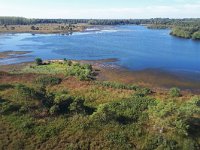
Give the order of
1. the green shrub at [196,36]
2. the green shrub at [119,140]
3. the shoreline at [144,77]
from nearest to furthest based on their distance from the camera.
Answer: the green shrub at [119,140] → the shoreline at [144,77] → the green shrub at [196,36]

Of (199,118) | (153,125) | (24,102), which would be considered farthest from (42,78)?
(199,118)

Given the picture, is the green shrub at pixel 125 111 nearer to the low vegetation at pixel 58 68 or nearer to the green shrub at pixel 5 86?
the green shrub at pixel 5 86

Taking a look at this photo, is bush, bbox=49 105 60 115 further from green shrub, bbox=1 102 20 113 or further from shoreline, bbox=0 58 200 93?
shoreline, bbox=0 58 200 93

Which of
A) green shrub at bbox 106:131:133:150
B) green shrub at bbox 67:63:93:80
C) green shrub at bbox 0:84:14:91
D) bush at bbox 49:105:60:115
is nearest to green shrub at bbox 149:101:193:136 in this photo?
green shrub at bbox 106:131:133:150

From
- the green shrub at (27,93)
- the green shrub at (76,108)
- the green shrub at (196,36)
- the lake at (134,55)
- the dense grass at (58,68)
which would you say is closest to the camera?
the green shrub at (76,108)

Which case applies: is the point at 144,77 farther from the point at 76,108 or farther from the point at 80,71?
the point at 76,108

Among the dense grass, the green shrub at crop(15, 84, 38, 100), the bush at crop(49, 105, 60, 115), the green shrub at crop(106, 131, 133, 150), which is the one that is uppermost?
the green shrub at crop(15, 84, 38, 100)

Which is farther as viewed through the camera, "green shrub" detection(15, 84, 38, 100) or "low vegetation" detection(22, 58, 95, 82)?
"low vegetation" detection(22, 58, 95, 82)

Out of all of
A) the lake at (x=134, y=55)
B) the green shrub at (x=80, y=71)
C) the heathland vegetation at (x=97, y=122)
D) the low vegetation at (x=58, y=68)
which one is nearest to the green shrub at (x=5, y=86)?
the heathland vegetation at (x=97, y=122)

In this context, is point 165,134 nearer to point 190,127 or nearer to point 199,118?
point 190,127
